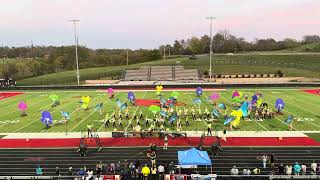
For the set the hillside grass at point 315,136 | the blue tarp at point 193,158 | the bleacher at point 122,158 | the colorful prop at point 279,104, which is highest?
the colorful prop at point 279,104

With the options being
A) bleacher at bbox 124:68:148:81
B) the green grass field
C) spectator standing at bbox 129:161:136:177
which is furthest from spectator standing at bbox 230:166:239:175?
bleacher at bbox 124:68:148:81

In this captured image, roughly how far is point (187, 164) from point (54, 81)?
63456 millimetres

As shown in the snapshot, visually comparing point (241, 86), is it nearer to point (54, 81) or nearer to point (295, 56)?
point (54, 81)

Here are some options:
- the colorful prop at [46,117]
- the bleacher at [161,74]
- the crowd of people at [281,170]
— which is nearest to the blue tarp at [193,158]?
the crowd of people at [281,170]

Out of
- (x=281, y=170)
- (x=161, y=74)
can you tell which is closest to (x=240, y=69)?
(x=161, y=74)

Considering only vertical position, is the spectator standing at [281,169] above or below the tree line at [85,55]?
below

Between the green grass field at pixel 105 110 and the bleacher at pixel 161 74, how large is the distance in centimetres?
2075

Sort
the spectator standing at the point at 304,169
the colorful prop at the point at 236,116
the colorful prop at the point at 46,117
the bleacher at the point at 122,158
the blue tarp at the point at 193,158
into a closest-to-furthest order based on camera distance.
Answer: the blue tarp at the point at 193,158 < the spectator standing at the point at 304,169 < the bleacher at the point at 122,158 < the colorful prop at the point at 236,116 < the colorful prop at the point at 46,117

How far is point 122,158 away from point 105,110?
633 inches

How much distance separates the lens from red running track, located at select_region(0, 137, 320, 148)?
25438mm

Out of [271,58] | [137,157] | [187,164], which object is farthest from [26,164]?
[271,58]

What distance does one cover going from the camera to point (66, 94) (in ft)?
174

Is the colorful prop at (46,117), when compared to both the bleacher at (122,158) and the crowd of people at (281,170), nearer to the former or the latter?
the bleacher at (122,158)

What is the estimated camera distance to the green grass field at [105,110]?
3077 centimetres
